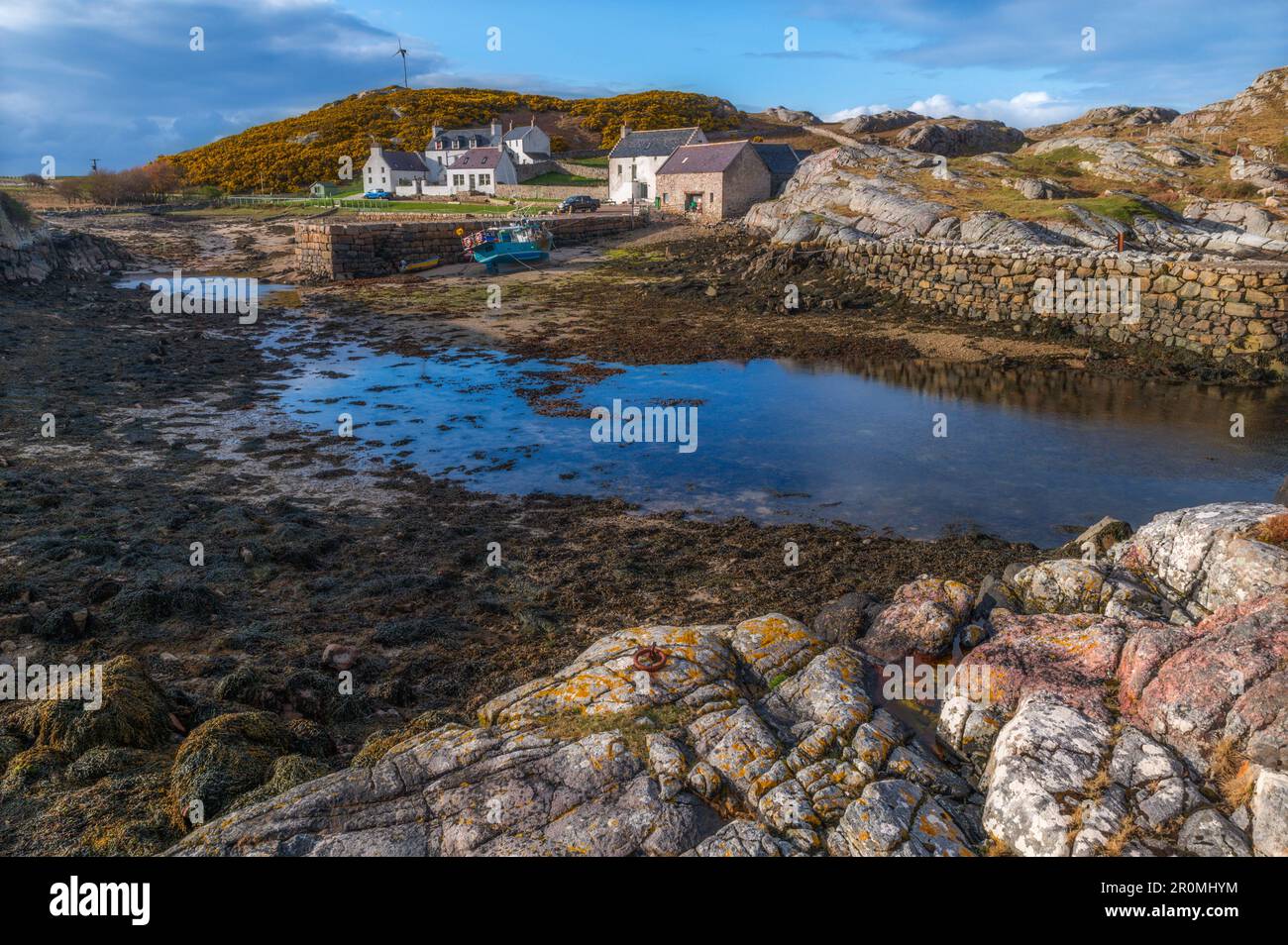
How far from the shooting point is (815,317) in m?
29.6

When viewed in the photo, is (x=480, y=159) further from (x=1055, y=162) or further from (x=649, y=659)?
(x=649, y=659)

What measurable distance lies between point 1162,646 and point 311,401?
734 inches

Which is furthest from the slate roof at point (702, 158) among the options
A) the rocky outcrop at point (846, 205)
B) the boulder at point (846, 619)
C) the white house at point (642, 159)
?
the boulder at point (846, 619)

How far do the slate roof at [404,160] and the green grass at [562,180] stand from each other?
40.6ft

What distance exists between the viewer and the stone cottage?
52438 mm

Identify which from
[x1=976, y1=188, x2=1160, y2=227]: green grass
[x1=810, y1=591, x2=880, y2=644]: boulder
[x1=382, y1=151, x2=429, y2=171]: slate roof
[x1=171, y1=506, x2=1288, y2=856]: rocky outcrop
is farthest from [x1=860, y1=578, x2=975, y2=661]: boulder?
[x1=382, y1=151, x2=429, y2=171]: slate roof

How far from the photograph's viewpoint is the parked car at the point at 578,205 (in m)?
57.2

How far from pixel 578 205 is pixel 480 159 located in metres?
18.7

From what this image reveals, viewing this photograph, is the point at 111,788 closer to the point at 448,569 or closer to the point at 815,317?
the point at 448,569

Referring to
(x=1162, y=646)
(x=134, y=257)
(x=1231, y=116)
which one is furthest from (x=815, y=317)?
(x=1231, y=116)

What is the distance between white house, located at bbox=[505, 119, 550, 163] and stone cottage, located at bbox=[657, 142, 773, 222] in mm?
28692

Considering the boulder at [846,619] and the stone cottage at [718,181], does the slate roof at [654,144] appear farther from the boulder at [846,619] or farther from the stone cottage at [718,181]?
the boulder at [846,619]

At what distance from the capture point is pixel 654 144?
63875mm
